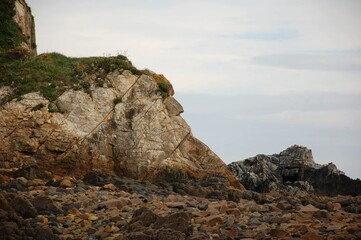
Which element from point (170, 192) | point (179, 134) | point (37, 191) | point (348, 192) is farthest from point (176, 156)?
point (348, 192)

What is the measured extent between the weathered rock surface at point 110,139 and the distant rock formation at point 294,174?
4.11m

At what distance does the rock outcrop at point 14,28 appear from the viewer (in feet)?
127

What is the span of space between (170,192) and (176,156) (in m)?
4.03

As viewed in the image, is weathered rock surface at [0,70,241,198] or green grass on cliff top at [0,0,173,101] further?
green grass on cliff top at [0,0,173,101]

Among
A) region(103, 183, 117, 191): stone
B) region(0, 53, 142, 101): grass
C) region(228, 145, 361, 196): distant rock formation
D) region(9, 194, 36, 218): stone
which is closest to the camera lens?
region(9, 194, 36, 218): stone

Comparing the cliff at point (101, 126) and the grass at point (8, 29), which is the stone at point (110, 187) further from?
the grass at point (8, 29)

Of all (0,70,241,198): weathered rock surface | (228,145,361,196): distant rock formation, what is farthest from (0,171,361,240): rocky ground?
(228,145,361,196): distant rock formation

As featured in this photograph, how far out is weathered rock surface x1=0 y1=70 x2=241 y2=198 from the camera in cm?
3216

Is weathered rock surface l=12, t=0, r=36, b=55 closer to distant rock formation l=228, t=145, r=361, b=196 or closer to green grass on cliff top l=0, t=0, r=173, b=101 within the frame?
green grass on cliff top l=0, t=0, r=173, b=101

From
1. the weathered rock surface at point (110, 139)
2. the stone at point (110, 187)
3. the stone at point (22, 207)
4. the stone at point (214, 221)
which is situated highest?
the weathered rock surface at point (110, 139)

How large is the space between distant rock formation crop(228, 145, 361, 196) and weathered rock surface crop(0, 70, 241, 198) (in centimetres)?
411

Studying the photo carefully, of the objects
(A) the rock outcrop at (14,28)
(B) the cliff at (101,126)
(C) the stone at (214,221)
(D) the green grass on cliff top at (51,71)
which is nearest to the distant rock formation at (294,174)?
(B) the cliff at (101,126)

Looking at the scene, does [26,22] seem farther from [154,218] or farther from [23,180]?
[154,218]

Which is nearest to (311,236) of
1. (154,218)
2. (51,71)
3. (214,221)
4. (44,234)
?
(214,221)
